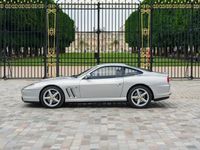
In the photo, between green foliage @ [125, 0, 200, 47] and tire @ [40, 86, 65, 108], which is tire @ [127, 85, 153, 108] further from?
green foliage @ [125, 0, 200, 47]

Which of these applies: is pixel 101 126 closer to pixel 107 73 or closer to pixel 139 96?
pixel 139 96

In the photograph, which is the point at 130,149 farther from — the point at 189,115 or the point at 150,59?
the point at 150,59

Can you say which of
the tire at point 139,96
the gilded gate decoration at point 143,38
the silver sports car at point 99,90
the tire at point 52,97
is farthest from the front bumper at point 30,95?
the gilded gate decoration at point 143,38

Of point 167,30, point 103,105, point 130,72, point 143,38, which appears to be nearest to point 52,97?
point 103,105

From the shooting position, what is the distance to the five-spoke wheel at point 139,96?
12.5 m

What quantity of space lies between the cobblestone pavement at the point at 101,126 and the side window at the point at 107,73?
879 mm

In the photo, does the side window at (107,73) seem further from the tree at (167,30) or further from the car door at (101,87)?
the tree at (167,30)

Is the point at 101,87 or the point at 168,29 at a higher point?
the point at 168,29

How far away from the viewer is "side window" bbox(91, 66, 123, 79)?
41.5 ft

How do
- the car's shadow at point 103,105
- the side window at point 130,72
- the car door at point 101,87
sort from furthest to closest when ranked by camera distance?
1. the car's shadow at point 103,105
2. the side window at point 130,72
3. the car door at point 101,87

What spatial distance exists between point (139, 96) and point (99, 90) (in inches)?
42.9

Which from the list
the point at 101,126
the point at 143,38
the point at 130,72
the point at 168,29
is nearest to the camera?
the point at 101,126

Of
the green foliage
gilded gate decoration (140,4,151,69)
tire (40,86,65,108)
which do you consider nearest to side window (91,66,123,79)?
tire (40,86,65,108)

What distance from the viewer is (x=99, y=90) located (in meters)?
12.4
